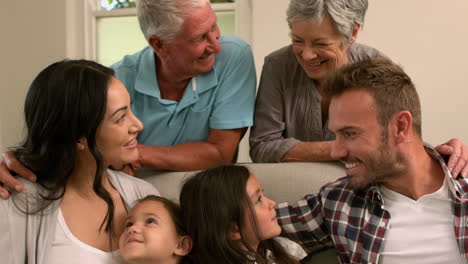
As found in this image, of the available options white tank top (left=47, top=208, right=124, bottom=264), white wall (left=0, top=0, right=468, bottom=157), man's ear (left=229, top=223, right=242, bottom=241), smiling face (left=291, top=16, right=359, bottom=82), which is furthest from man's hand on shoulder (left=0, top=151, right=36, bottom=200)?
white wall (left=0, top=0, right=468, bottom=157)

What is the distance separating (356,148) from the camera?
1535 mm

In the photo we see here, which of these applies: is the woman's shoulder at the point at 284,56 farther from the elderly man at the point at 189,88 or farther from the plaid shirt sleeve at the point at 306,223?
the plaid shirt sleeve at the point at 306,223

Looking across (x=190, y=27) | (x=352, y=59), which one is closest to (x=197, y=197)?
(x=190, y=27)

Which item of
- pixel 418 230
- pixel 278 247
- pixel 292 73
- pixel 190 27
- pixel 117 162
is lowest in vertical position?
pixel 278 247

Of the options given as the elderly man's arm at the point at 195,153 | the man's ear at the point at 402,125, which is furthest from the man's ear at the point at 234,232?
the man's ear at the point at 402,125

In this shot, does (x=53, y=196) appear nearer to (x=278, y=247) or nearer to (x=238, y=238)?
(x=238, y=238)

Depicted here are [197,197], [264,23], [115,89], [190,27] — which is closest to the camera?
[115,89]

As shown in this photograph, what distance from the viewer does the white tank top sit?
1.44 metres

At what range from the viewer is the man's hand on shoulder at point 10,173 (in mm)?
1479

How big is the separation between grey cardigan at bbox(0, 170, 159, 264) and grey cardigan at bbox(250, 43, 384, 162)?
2.60ft

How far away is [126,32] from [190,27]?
198cm

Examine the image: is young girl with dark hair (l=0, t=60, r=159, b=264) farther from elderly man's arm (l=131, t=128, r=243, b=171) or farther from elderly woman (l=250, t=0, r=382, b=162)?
elderly woman (l=250, t=0, r=382, b=162)

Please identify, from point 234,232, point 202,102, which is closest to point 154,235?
point 234,232

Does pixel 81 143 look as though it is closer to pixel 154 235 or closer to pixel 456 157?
pixel 154 235
